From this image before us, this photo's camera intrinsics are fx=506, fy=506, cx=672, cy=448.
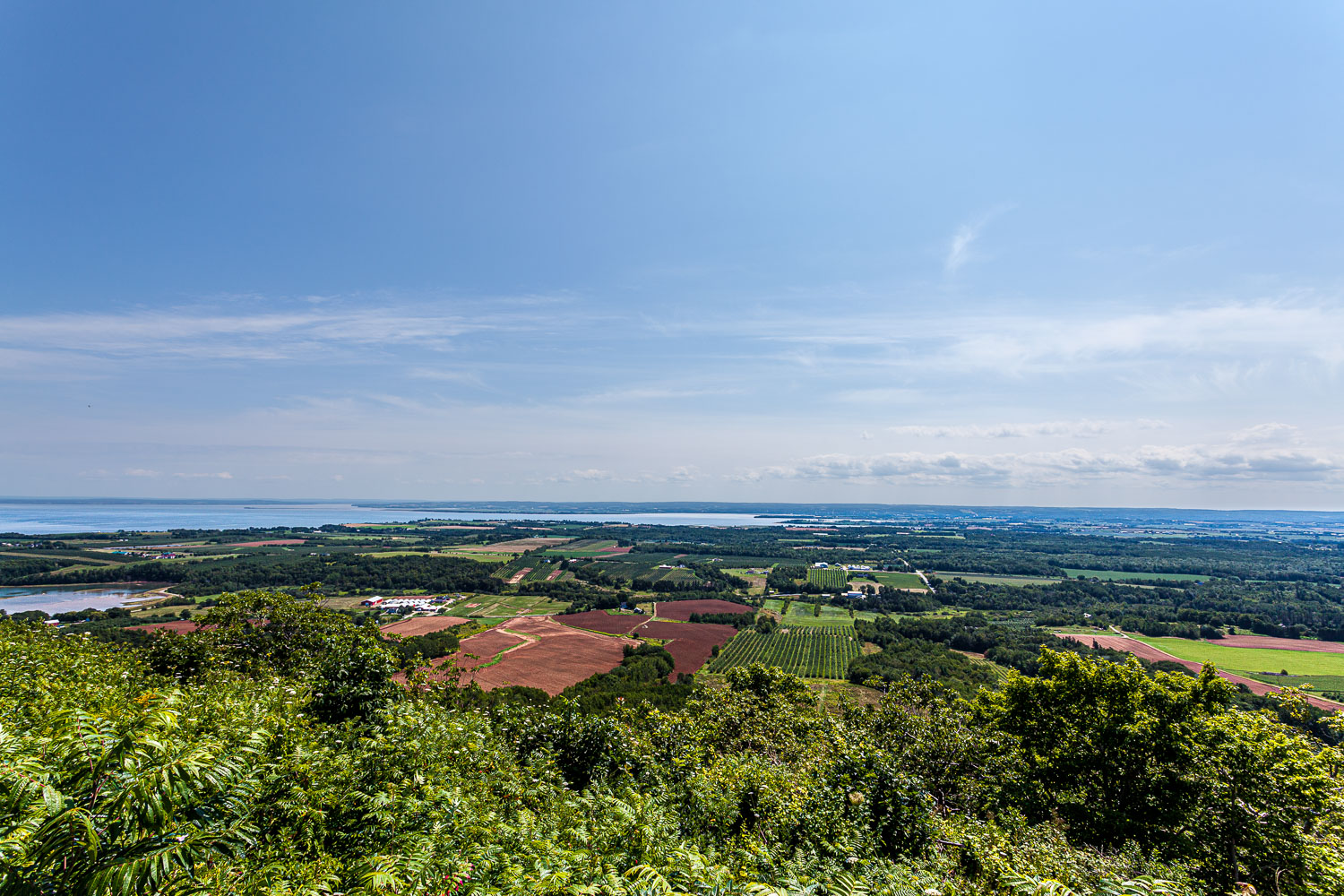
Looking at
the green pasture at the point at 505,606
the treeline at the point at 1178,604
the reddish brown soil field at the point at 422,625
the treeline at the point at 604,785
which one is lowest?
the treeline at the point at 1178,604

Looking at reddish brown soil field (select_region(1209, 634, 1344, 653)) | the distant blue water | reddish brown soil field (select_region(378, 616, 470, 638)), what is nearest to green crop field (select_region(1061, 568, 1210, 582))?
reddish brown soil field (select_region(1209, 634, 1344, 653))

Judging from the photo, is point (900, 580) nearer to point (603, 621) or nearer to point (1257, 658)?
point (1257, 658)

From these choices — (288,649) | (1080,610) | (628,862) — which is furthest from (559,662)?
(1080,610)

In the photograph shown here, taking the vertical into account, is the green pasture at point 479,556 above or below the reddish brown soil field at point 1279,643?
above

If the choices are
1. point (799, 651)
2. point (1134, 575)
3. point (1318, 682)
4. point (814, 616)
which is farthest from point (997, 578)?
point (799, 651)

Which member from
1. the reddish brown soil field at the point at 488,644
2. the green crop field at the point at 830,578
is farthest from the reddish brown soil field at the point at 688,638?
the green crop field at the point at 830,578

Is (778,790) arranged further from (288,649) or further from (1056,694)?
(288,649)

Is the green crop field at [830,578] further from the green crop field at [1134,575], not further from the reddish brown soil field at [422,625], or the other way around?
the reddish brown soil field at [422,625]
